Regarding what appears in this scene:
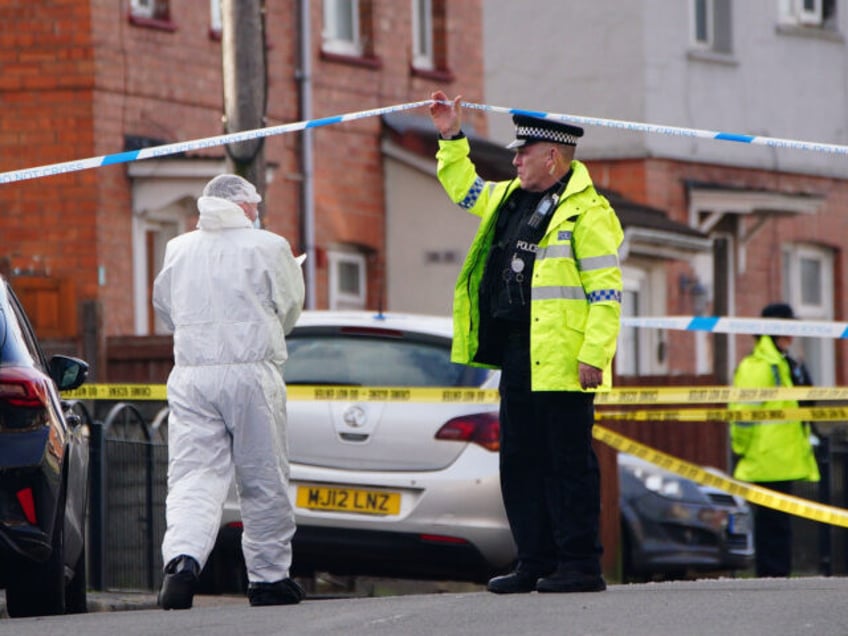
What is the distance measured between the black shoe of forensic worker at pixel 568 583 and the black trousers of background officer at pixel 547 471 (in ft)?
0.11

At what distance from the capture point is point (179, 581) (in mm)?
10250

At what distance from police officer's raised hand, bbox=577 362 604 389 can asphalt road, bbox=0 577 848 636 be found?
0.83 meters

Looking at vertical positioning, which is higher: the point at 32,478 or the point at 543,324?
the point at 543,324

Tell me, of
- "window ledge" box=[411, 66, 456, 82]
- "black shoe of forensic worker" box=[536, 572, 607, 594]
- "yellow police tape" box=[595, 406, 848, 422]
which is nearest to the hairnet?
"black shoe of forensic worker" box=[536, 572, 607, 594]

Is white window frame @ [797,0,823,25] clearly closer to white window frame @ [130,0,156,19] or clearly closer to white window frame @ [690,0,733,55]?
white window frame @ [690,0,733,55]

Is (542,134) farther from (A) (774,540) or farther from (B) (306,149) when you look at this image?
(B) (306,149)

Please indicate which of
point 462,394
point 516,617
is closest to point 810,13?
point 462,394

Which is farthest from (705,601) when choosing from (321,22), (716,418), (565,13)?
(565,13)

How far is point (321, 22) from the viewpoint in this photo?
25.3 meters

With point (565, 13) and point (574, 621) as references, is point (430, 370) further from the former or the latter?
point (565, 13)

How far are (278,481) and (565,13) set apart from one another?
19.0 metres

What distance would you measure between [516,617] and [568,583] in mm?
1136

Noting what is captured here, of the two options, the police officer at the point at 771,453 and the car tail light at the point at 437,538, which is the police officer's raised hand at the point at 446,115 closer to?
the car tail light at the point at 437,538

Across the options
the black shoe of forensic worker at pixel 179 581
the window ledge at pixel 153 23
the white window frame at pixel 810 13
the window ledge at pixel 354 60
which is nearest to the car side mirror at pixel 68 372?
the black shoe of forensic worker at pixel 179 581
